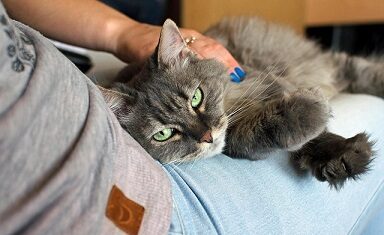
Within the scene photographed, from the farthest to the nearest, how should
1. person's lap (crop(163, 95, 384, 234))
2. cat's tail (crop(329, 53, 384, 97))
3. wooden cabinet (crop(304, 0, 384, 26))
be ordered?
wooden cabinet (crop(304, 0, 384, 26)) < cat's tail (crop(329, 53, 384, 97)) < person's lap (crop(163, 95, 384, 234))

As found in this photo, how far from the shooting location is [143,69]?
117 centimetres

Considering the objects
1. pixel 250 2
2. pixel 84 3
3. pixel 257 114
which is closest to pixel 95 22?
pixel 84 3

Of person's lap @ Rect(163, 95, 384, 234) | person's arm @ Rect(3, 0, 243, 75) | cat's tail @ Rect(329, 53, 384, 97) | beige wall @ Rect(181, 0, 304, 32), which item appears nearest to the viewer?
person's lap @ Rect(163, 95, 384, 234)

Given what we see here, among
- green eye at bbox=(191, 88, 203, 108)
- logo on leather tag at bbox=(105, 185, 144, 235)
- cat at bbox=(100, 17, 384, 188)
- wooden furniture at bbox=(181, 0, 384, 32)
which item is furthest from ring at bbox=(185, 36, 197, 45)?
wooden furniture at bbox=(181, 0, 384, 32)

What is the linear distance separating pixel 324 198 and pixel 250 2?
2.35 meters

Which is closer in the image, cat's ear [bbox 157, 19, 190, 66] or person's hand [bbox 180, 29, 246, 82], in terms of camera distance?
cat's ear [bbox 157, 19, 190, 66]

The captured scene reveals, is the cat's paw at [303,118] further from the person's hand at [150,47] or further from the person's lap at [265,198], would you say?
the person's hand at [150,47]

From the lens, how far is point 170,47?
1.12m

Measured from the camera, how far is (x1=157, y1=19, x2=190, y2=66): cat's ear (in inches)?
41.9

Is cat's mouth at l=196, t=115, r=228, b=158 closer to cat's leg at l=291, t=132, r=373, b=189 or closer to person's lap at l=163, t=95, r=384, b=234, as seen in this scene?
person's lap at l=163, t=95, r=384, b=234

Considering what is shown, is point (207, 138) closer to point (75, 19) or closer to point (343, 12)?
point (75, 19)

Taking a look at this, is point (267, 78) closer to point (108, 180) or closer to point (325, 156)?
point (325, 156)

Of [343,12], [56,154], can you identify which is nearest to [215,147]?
[56,154]

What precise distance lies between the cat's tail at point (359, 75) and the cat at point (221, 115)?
1.31 feet
